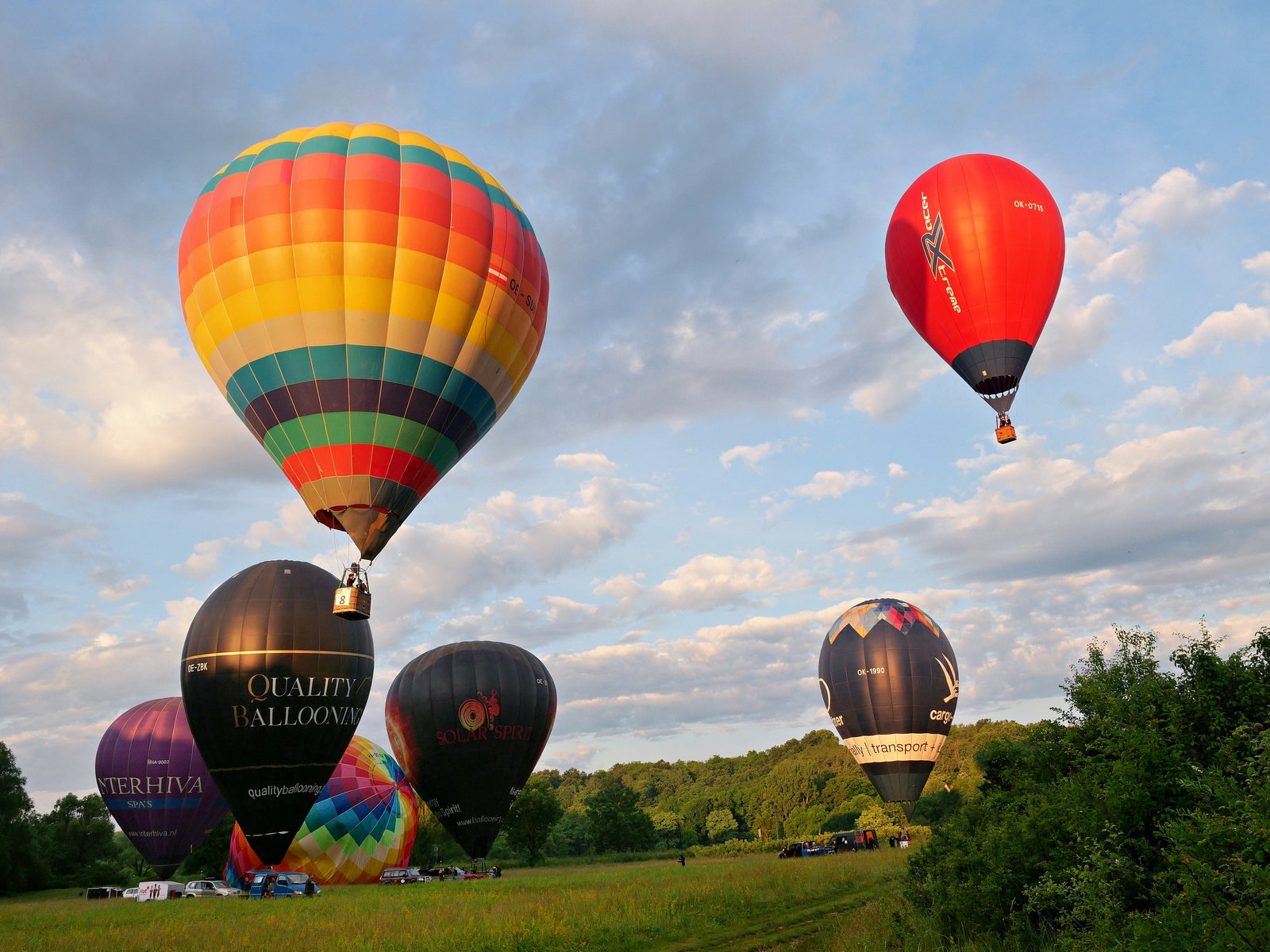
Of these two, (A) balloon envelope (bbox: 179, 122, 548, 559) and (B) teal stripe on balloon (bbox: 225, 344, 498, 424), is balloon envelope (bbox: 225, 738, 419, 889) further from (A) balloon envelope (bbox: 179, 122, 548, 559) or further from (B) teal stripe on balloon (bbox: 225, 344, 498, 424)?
(B) teal stripe on balloon (bbox: 225, 344, 498, 424)

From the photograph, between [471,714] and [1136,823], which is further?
[471,714]

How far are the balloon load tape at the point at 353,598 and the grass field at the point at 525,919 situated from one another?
6.04 metres

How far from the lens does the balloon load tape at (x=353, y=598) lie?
58.4 feet

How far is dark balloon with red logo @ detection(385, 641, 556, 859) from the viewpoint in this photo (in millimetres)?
31906

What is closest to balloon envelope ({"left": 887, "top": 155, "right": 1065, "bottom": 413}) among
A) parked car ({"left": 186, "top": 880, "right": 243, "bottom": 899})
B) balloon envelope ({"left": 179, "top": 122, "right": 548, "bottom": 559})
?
balloon envelope ({"left": 179, "top": 122, "right": 548, "bottom": 559})

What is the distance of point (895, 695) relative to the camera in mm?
39625

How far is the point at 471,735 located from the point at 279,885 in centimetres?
843

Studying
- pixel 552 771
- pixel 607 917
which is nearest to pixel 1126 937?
pixel 607 917

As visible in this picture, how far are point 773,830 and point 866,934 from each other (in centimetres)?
7258

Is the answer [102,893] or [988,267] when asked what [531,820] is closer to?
[102,893]

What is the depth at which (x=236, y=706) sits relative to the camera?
76.4 feet

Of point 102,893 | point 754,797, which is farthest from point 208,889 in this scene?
point 754,797

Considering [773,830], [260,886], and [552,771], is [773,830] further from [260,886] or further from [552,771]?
[260,886]

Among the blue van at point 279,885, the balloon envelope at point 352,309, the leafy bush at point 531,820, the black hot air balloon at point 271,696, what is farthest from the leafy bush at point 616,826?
the balloon envelope at point 352,309
